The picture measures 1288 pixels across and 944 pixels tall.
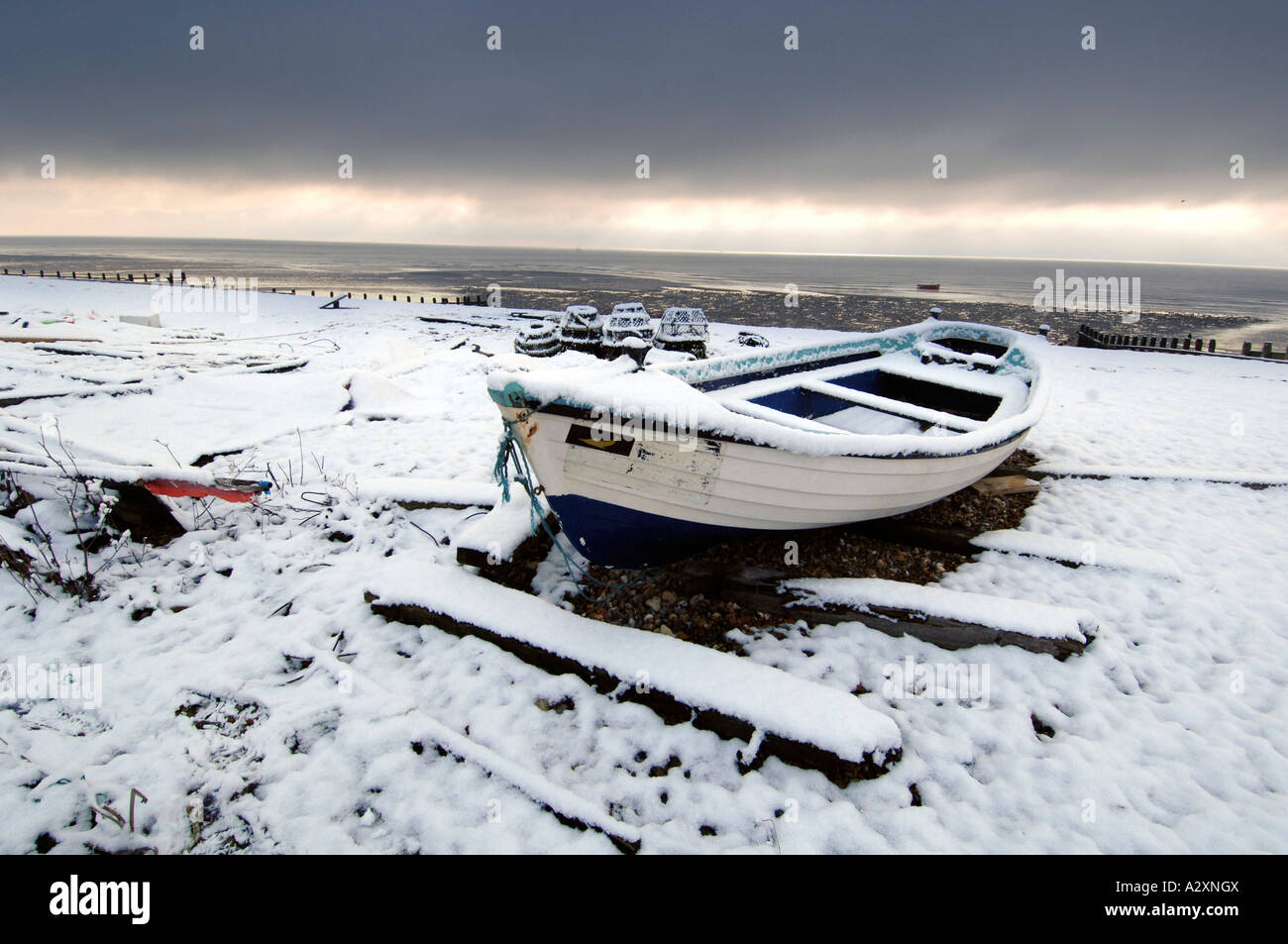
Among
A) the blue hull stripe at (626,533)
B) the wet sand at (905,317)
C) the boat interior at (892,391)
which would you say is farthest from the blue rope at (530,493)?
the wet sand at (905,317)

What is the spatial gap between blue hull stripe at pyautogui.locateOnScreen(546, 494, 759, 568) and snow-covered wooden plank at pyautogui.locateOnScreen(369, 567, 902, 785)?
51cm

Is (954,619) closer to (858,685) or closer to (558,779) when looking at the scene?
(858,685)

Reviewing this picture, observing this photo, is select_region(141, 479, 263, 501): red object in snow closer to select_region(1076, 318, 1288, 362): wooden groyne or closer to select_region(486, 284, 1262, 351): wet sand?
select_region(1076, 318, 1288, 362): wooden groyne

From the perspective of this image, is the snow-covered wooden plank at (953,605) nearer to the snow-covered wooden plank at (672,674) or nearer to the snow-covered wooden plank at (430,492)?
the snow-covered wooden plank at (672,674)

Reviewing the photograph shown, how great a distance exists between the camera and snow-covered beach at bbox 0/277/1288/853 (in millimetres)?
2760

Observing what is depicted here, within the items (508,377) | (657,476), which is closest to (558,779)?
(657,476)

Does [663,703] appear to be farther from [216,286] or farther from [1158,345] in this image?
[216,286]

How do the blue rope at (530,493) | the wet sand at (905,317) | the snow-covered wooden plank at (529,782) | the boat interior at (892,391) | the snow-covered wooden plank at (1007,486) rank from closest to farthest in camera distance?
the snow-covered wooden plank at (529,782) < the blue rope at (530,493) < the boat interior at (892,391) < the snow-covered wooden plank at (1007,486) < the wet sand at (905,317)

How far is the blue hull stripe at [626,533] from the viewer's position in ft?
12.5

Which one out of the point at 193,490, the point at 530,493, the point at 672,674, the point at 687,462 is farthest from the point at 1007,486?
the point at 193,490

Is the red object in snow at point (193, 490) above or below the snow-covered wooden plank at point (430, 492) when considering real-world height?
above

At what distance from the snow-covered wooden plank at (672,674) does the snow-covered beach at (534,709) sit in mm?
51

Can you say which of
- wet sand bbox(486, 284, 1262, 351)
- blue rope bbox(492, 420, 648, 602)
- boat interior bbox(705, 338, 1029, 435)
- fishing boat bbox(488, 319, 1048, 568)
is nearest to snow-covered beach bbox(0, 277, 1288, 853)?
blue rope bbox(492, 420, 648, 602)
